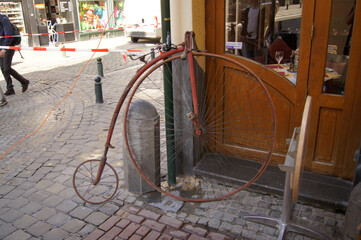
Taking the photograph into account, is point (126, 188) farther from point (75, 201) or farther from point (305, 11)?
point (305, 11)

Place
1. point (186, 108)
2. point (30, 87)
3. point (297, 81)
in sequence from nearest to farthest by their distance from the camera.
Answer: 1. point (297, 81)
2. point (186, 108)
3. point (30, 87)

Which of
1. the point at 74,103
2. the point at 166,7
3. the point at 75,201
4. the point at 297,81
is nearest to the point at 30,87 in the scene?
the point at 74,103

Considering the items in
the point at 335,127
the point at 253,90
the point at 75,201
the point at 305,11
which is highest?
the point at 305,11

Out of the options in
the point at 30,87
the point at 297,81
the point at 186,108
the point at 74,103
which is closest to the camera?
the point at 297,81

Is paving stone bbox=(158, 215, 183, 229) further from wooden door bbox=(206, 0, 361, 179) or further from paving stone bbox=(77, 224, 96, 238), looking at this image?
wooden door bbox=(206, 0, 361, 179)

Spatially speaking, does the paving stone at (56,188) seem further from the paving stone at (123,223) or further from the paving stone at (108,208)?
the paving stone at (123,223)

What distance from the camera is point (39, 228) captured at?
3.29 meters

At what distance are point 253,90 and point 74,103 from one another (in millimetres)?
4855

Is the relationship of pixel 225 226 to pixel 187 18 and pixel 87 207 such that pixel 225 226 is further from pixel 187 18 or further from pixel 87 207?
pixel 187 18

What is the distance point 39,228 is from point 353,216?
2.82 m

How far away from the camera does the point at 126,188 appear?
155 inches

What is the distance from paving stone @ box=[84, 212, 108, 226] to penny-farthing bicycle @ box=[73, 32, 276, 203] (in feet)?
0.81

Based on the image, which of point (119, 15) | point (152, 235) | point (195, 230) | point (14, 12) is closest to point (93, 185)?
point (152, 235)

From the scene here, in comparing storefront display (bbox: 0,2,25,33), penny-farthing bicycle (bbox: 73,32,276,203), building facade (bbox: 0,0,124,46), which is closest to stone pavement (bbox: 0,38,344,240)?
penny-farthing bicycle (bbox: 73,32,276,203)
